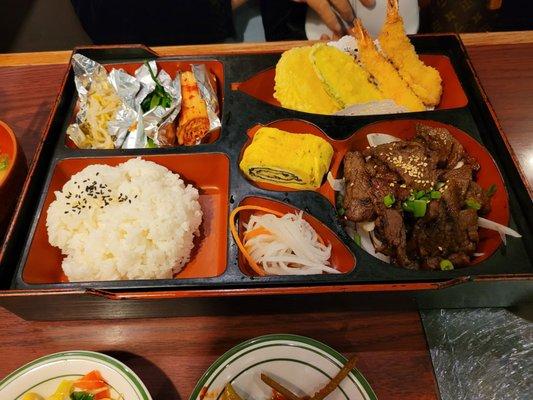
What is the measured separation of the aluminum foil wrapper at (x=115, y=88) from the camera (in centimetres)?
235

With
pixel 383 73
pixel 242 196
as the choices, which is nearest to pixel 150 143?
pixel 242 196

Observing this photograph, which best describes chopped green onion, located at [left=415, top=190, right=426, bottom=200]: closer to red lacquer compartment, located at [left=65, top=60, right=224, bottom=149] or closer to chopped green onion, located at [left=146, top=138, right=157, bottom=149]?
red lacquer compartment, located at [left=65, top=60, right=224, bottom=149]

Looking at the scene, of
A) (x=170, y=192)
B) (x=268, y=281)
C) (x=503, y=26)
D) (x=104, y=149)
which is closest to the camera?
(x=268, y=281)

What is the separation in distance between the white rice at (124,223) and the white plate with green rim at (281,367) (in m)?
0.60

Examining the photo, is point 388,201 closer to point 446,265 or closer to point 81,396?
point 446,265

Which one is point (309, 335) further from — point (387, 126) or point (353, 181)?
point (387, 126)

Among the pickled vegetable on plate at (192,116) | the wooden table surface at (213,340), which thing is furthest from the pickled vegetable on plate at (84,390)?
the pickled vegetable on plate at (192,116)

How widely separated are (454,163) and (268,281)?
44.3 inches

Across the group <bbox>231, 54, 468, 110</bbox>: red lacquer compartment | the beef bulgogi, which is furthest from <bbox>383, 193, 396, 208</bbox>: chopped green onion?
<bbox>231, 54, 468, 110</bbox>: red lacquer compartment

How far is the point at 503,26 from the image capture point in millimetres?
3674

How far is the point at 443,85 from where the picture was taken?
2543 mm

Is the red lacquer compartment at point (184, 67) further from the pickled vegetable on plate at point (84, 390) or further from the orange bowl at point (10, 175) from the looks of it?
the pickled vegetable on plate at point (84, 390)

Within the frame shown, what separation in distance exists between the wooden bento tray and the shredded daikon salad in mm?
90

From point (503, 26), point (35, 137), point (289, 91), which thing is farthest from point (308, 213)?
point (503, 26)
